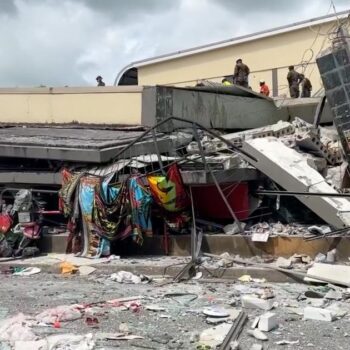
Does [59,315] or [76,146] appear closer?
[59,315]

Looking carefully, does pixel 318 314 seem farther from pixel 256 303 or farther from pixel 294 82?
pixel 294 82

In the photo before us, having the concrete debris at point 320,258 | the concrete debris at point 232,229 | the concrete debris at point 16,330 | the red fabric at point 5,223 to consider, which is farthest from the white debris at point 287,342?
the red fabric at point 5,223

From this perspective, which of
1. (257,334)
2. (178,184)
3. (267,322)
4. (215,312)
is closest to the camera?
(257,334)

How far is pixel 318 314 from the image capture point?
6137mm

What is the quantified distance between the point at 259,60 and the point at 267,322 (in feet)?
64.1

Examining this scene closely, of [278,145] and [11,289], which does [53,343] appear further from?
[278,145]

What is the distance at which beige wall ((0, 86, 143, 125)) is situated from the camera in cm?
1312

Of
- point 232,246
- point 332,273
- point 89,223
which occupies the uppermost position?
point 89,223

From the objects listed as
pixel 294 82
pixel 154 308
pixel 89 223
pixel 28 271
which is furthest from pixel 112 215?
pixel 294 82

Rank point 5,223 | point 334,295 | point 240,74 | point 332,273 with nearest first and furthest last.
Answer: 1. point 334,295
2. point 332,273
3. point 5,223
4. point 240,74

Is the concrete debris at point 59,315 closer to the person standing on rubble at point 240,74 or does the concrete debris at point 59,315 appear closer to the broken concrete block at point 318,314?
the broken concrete block at point 318,314

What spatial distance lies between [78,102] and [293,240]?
7.04 m

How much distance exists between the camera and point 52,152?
10406 millimetres

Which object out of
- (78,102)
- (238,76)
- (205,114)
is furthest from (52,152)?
(238,76)
